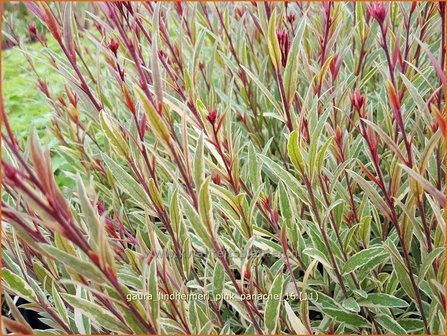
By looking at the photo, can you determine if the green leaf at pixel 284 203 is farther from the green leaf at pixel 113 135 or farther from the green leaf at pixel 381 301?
the green leaf at pixel 113 135

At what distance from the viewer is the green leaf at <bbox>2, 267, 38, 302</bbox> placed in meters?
0.88

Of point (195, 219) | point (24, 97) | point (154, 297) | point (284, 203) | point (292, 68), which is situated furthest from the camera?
point (24, 97)

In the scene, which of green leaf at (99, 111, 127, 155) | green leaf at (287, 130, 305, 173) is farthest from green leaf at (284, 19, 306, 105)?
green leaf at (99, 111, 127, 155)

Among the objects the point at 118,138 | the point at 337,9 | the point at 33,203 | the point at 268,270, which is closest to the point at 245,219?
the point at 268,270

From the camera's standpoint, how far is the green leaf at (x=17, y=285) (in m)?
0.88

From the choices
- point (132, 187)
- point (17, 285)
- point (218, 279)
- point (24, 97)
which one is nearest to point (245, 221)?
point (218, 279)

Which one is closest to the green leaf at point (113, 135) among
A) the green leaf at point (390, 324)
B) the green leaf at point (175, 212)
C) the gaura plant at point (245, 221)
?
the gaura plant at point (245, 221)

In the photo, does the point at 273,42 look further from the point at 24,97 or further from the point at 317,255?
the point at 24,97

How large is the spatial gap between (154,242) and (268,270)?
0.31 metres

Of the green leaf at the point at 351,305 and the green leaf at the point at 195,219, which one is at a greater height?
the green leaf at the point at 195,219

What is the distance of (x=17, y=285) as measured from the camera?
0.90 metres

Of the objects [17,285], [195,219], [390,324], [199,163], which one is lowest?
[390,324]

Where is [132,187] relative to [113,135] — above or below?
below

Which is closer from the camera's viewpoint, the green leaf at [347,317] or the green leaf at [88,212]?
the green leaf at [88,212]
